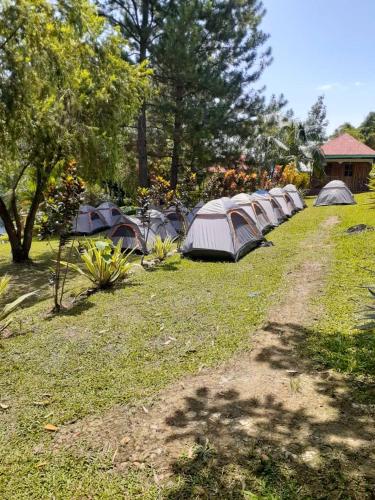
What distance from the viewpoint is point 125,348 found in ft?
16.0

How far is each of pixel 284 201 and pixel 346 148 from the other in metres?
16.0

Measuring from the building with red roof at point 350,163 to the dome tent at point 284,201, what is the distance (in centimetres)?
1218

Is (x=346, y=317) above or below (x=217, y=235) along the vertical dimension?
below

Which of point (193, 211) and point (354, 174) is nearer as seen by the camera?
point (193, 211)

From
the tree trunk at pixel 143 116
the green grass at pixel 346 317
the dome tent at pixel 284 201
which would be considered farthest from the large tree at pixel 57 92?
the dome tent at pixel 284 201

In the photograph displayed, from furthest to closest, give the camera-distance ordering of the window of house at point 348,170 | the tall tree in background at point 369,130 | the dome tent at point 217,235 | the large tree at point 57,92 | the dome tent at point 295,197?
the tall tree in background at point 369,130
the window of house at point 348,170
the dome tent at point 295,197
the dome tent at point 217,235
the large tree at point 57,92

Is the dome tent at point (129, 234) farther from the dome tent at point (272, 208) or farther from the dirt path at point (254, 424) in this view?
the dirt path at point (254, 424)

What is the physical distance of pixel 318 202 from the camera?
2219 cm

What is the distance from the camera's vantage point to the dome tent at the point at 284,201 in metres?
17.5

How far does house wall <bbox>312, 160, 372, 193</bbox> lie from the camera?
29469mm

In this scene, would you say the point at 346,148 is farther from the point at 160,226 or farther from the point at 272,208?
the point at 160,226

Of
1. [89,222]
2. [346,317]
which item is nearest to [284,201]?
[89,222]

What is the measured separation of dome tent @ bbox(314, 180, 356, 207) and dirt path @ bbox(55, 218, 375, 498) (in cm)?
1894

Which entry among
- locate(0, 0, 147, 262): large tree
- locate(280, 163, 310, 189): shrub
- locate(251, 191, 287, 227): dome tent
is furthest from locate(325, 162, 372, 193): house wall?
locate(0, 0, 147, 262): large tree
